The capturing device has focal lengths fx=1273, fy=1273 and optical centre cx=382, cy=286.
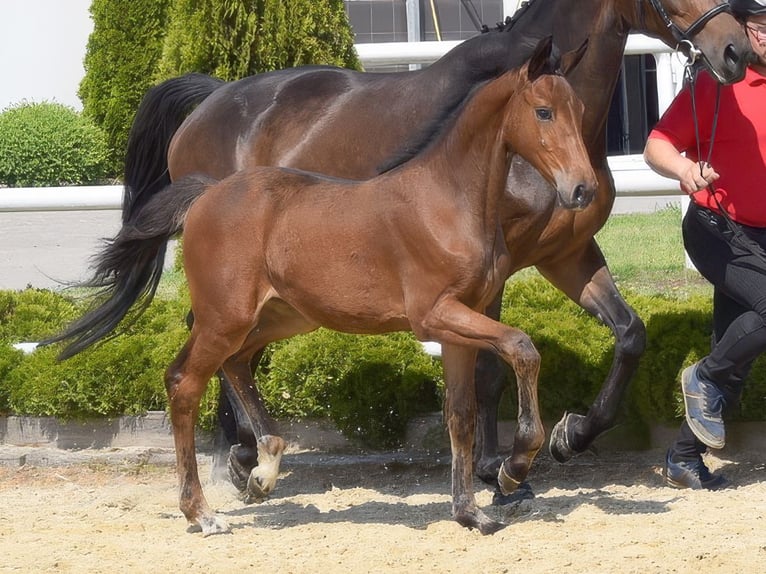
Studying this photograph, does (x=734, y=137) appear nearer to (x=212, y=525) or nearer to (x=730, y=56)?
(x=730, y=56)

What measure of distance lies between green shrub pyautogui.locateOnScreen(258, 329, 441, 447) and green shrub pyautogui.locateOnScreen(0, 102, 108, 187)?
7.28 m

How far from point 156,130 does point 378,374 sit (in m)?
1.80

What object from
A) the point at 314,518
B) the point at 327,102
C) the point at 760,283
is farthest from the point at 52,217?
the point at 760,283

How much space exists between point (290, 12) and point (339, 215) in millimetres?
2284

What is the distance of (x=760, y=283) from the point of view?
5.04 m

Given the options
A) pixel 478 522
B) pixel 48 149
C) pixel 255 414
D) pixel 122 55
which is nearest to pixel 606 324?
pixel 478 522

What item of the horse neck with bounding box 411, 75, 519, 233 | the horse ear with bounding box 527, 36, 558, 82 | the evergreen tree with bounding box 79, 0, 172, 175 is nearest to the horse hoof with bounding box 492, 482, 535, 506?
the horse neck with bounding box 411, 75, 519, 233

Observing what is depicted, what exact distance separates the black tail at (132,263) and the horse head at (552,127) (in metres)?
1.49

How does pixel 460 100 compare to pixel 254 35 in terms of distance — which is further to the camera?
pixel 254 35

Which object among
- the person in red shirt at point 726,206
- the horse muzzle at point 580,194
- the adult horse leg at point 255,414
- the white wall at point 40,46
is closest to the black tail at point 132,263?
the adult horse leg at point 255,414

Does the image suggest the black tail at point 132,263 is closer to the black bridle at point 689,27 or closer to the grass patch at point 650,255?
the black bridle at point 689,27

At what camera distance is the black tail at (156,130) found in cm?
657

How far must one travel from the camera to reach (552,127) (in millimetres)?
4246

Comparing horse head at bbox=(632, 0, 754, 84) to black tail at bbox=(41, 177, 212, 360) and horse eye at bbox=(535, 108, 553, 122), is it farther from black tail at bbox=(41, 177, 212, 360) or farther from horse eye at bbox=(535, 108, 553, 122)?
black tail at bbox=(41, 177, 212, 360)
